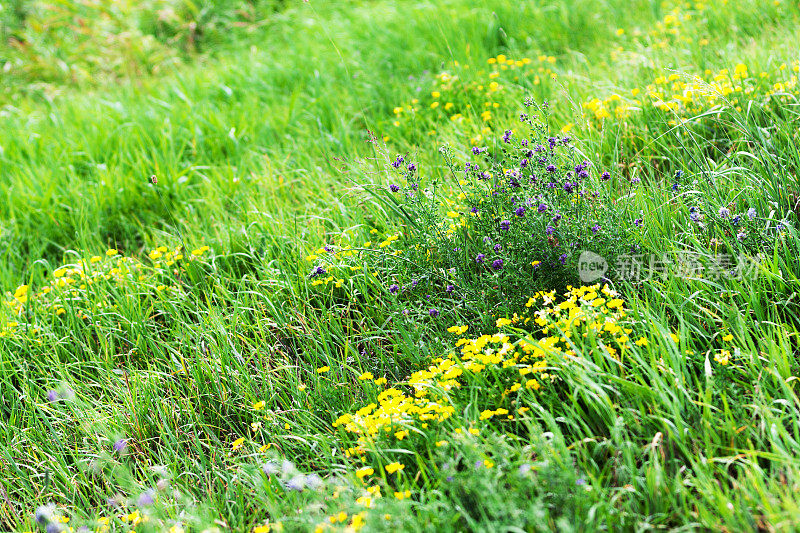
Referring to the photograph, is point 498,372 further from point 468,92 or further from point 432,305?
point 468,92

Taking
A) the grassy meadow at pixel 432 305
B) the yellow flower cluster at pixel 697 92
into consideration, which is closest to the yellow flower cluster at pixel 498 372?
the grassy meadow at pixel 432 305

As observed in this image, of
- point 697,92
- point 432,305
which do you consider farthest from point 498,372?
point 697,92

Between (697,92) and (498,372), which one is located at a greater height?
(697,92)

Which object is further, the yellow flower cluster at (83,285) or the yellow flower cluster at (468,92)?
the yellow flower cluster at (468,92)

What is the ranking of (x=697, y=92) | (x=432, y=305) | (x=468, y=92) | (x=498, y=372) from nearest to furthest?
(x=498, y=372) → (x=432, y=305) → (x=697, y=92) → (x=468, y=92)

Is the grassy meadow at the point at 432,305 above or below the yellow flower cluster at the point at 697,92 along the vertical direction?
below

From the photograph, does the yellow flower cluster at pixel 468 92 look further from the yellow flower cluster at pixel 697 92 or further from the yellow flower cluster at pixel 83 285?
the yellow flower cluster at pixel 83 285


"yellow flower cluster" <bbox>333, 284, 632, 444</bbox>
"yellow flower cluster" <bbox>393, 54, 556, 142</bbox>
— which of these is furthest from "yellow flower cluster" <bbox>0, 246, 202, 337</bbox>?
"yellow flower cluster" <bbox>393, 54, 556, 142</bbox>

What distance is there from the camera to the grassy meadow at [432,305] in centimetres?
185

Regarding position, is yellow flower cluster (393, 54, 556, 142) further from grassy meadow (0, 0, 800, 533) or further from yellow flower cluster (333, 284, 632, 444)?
yellow flower cluster (333, 284, 632, 444)

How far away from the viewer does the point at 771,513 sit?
1.57 m

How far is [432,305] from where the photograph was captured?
264cm

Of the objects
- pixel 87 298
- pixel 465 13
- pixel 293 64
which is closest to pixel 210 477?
pixel 87 298

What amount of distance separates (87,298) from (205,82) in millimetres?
2794
